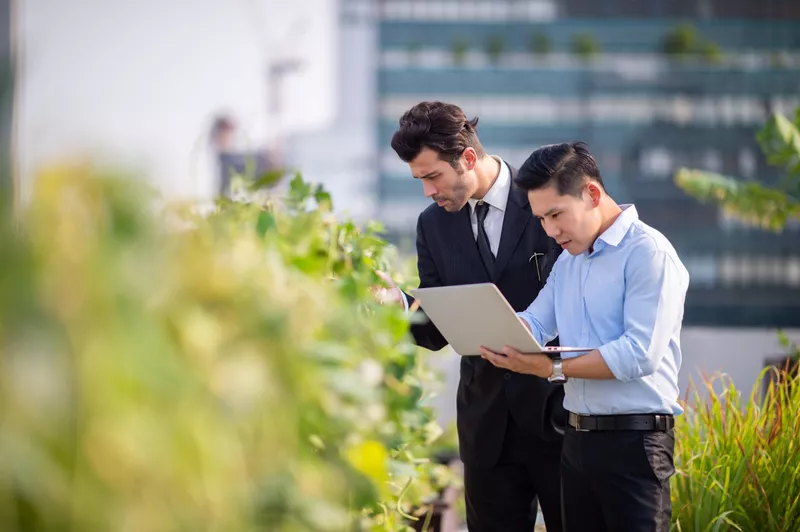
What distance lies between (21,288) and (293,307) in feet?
1.12

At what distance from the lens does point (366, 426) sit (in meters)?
1.24

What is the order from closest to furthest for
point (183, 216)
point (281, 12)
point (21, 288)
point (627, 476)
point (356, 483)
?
point (21, 288) → point (183, 216) → point (356, 483) → point (627, 476) → point (281, 12)

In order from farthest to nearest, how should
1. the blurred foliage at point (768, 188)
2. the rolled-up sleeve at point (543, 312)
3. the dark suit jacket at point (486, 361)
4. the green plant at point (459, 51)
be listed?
the green plant at point (459, 51)
the blurred foliage at point (768, 188)
the dark suit jacket at point (486, 361)
the rolled-up sleeve at point (543, 312)

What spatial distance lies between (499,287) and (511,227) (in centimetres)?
20

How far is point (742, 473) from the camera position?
10.7 ft

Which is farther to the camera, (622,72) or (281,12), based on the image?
(622,72)

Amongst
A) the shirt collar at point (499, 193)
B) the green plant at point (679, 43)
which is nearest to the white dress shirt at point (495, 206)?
the shirt collar at point (499, 193)

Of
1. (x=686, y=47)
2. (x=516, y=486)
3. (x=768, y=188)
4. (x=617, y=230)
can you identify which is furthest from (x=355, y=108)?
(x=617, y=230)

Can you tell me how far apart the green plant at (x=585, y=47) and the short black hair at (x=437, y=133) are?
80.5 meters

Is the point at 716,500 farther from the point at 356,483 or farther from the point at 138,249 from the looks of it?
the point at 138,249

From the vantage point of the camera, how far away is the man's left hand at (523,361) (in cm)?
253

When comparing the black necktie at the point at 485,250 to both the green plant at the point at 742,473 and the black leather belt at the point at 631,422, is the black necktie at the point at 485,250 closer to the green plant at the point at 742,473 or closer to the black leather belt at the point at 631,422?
the black leather belt at the point at 631,422

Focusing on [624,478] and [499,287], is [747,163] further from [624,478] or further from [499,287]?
[624,478]

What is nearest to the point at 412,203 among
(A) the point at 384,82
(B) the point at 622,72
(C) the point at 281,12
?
(A) the point at 384,82
